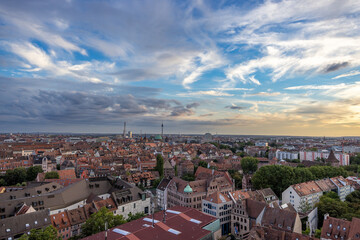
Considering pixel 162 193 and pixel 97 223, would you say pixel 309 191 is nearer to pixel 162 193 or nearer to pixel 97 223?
pixel 162 193

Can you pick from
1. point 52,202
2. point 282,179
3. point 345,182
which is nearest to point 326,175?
point 345,182

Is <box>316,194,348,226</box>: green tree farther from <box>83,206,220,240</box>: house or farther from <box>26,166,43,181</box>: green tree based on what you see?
<box>26,166,43,181</box>: green tree

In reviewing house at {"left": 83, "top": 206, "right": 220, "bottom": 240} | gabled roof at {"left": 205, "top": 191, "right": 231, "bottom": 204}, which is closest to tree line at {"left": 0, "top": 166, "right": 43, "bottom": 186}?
house at {"left": 83, "top": 206, "right": 220, "bottom": 240}

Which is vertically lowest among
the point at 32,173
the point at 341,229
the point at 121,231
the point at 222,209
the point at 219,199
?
the point at 222,209

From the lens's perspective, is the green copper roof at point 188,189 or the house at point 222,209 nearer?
the house at point 222,209

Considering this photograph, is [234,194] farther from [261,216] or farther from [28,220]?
[28,220]

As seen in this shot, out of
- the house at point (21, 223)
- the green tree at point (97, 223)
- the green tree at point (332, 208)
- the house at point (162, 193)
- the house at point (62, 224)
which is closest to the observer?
the house at point (21, 223)

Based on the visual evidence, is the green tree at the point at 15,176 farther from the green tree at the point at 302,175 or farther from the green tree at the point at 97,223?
the green tree at the point at 302,175

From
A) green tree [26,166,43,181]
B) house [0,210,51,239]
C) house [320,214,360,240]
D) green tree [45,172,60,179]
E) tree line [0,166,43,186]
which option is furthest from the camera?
green tree [26,166,43,181]

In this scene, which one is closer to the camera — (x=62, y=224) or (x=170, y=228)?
(x=170, y=228)

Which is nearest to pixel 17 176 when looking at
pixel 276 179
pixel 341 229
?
pixel 276 179

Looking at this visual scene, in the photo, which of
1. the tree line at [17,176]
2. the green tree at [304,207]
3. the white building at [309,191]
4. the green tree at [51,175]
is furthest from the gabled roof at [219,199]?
the tree line at [17,176]

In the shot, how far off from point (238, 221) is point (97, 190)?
38.7 meters

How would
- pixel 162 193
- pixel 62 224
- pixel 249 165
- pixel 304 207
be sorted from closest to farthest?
1. pixel 62 224
2. pixel 304 207
3. pixel 162 193
4. pixel 249 165
